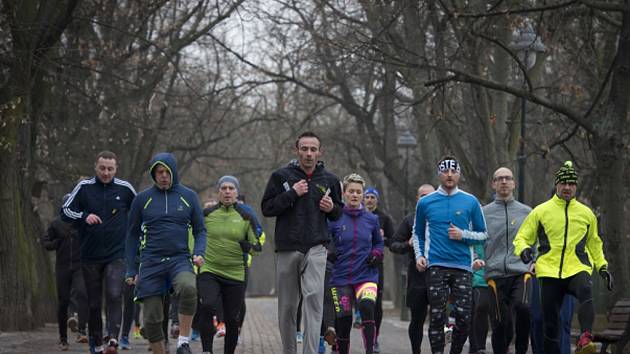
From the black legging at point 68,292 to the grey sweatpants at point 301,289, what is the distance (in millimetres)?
5964

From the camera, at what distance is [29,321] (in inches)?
770

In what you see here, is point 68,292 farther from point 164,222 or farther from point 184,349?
point 164,222

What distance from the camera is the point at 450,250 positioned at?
39.8 feet

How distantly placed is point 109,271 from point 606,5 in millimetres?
6484

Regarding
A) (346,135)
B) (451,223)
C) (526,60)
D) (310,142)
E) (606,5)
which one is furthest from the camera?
(346,135)

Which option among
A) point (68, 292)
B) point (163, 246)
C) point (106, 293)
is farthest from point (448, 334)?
point (68, 292)

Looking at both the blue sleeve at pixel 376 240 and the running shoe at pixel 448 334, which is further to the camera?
the blue sleeve at pixel 376 240

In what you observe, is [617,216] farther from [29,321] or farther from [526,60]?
[29,321]

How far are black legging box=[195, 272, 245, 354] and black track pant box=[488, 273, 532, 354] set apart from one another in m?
2.63

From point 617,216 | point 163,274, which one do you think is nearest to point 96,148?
point 617,216

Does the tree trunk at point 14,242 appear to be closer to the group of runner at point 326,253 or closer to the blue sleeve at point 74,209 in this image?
the blue sleeve at point 74,209

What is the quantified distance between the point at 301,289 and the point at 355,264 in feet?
7.88

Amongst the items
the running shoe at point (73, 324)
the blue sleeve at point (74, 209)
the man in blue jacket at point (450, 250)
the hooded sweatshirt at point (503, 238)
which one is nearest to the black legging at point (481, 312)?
the hooded sweatshirt at point (503, 238)

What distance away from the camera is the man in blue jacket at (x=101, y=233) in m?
13.6
